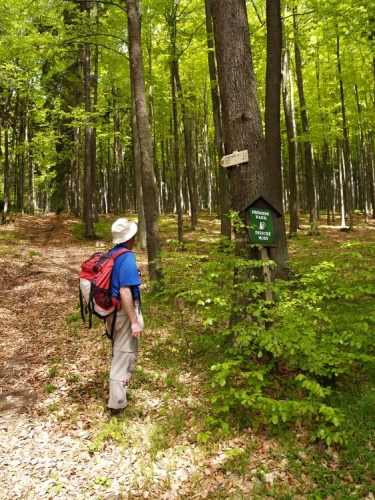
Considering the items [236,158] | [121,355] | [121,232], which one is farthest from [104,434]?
[236,158]

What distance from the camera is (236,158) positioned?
174 inches

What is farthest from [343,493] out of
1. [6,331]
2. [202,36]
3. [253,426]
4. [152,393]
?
[202,36]

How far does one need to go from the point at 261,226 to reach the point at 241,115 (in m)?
1.39

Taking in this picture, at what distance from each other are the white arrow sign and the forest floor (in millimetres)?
2957

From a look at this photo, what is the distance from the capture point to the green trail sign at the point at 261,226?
4.20 metres

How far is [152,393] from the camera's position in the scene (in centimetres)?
487

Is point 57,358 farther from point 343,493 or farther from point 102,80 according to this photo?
point 102,80

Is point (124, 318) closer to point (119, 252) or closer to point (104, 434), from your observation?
point (119, 252)

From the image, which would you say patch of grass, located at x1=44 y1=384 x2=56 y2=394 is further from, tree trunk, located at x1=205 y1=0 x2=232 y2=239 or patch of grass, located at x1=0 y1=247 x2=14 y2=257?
patch of grass, located at x1=0 y1=247 x2=14 y2=257

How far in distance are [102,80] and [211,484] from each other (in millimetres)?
26102

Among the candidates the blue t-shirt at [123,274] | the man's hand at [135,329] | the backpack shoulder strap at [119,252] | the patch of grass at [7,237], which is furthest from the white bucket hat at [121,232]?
the patch of grass at [7,237]

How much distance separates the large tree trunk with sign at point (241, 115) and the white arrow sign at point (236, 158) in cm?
6

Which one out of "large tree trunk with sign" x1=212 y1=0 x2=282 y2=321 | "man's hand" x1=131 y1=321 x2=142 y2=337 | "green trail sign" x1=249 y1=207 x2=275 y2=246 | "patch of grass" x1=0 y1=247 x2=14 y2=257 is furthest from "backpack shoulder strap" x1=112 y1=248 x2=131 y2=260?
"patch of grass" x1=0 y1=247 x2=14 y2=257

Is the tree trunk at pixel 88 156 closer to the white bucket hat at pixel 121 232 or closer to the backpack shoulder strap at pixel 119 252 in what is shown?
the white bucket hat at pixel 121 232
